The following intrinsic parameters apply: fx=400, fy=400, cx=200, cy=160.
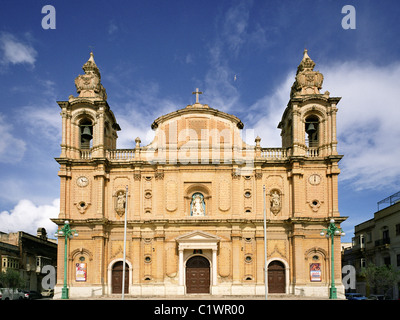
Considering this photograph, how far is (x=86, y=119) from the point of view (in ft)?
128

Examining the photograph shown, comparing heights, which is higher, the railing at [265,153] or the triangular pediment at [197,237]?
the railing at [265,153]

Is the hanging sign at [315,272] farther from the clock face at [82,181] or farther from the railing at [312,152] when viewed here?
the clock face at [82,181]

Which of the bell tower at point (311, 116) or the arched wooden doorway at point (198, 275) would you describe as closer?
the arched wooden doorway at point (198, 275)

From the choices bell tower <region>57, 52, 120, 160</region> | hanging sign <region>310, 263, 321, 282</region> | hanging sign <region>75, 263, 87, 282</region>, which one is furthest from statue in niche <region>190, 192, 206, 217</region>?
hanging sign <region>310, 263, 321, 282</region>

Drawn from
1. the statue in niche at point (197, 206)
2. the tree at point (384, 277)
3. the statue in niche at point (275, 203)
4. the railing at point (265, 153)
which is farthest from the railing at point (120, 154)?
the tree at point (384, 277)

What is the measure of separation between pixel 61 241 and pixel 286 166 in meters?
21.4

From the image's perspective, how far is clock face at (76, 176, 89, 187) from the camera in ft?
121

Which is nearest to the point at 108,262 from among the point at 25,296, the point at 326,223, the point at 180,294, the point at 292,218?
the point at 180,294

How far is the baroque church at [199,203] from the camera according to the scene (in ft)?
115

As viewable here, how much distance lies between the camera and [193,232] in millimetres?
34969

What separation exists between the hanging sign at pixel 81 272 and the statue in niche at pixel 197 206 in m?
10.6

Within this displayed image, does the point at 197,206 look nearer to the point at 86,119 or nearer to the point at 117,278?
the point at 117,278

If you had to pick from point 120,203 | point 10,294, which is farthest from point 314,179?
point 10,294
